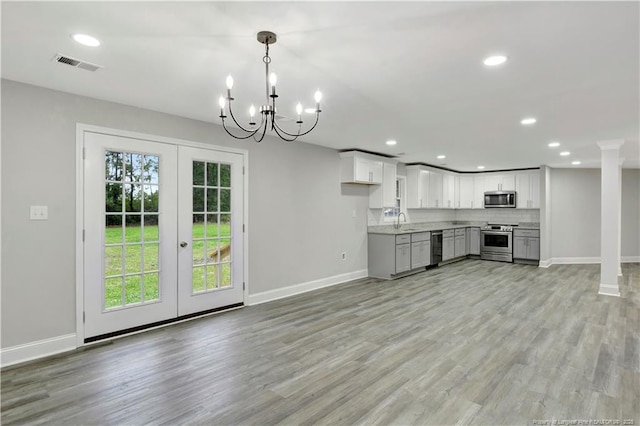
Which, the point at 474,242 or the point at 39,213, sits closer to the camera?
the point at 39,213

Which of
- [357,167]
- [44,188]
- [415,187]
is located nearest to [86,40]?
[44,188]

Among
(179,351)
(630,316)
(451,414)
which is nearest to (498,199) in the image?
(630,316)

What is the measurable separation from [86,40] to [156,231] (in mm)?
2140

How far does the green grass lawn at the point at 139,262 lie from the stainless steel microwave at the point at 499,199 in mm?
7574

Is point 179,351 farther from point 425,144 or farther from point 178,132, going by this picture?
point 425,144

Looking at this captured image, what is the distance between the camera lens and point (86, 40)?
7.30 feet

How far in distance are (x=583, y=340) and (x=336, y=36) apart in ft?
12.5

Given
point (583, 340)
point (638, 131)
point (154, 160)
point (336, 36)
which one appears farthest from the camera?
point (638, 131)

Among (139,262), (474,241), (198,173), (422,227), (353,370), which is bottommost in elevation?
(353,370)

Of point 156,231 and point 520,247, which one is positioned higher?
point 156,231

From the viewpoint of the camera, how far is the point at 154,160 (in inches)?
151

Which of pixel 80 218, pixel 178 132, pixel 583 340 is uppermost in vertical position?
pixel 178 132

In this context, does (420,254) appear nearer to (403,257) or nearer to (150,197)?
(403,257)

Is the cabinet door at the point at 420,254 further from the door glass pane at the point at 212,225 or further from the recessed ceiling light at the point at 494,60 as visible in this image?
the recessed ceiling light at the point at 494,60
